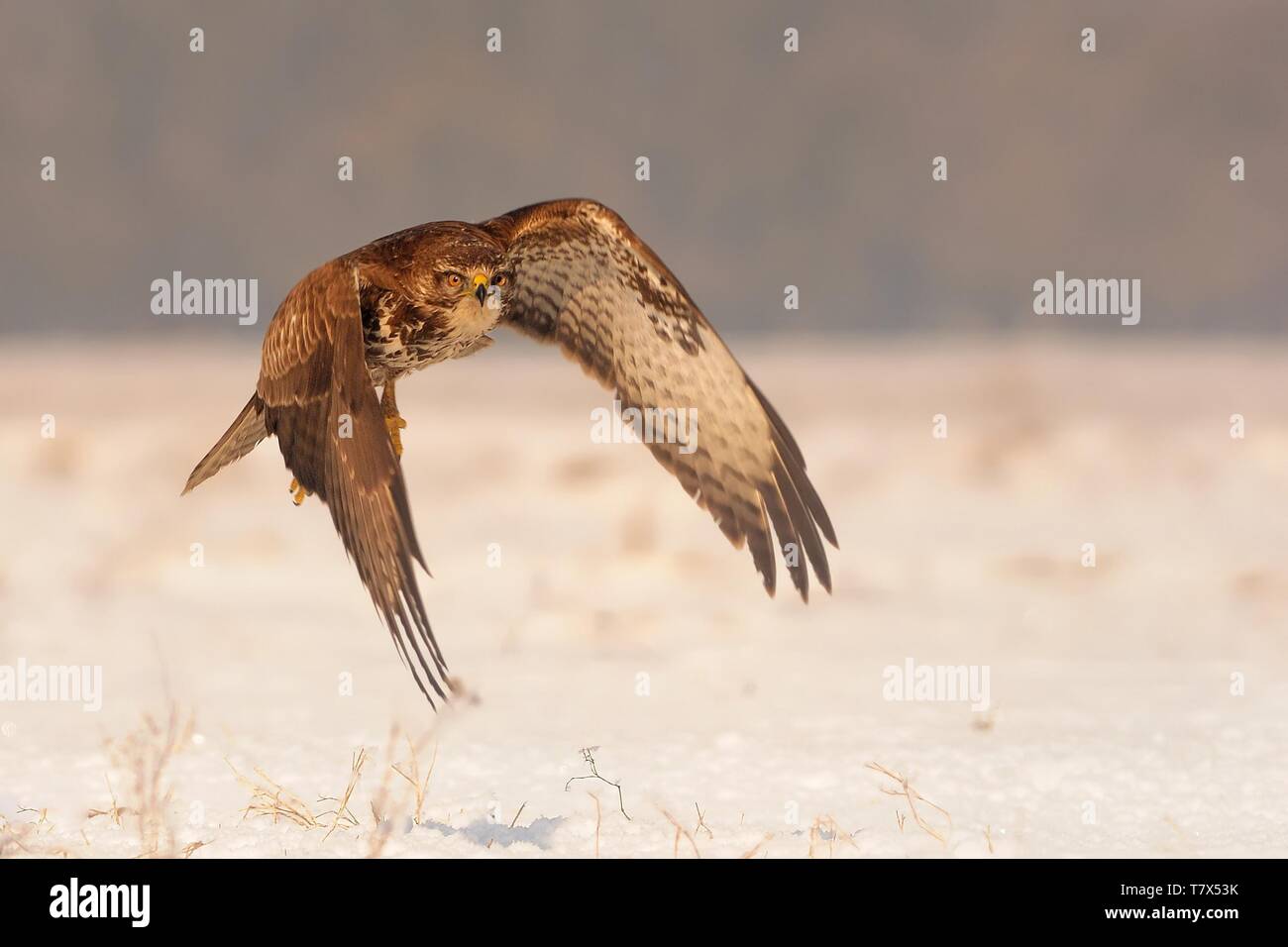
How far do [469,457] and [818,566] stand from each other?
14.1 meters

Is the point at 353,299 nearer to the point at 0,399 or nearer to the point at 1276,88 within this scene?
the point at 0,399

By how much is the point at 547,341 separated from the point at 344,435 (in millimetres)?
2079

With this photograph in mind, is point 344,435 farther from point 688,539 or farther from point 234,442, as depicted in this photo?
point 688,539

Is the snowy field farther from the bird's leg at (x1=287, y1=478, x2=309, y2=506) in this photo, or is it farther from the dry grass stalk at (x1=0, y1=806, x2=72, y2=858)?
the bird's leg at (x1=287, y1=478, x2=309, y2=506)

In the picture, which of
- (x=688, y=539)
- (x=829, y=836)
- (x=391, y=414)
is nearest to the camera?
(x=829, y=836)

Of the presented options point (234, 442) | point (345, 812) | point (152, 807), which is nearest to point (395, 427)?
point (234, 442)

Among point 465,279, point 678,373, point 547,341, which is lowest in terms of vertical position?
point 678,373

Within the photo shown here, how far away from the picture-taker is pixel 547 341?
738cm

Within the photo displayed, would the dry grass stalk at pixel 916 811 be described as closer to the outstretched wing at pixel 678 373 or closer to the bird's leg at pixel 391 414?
the outstretched wing at pixel 678 373

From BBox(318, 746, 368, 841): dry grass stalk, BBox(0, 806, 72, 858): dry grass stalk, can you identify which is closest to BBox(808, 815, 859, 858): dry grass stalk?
BBox(318, 746, 368, 841): dry grass stalk

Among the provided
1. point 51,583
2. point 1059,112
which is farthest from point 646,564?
point 1059,112

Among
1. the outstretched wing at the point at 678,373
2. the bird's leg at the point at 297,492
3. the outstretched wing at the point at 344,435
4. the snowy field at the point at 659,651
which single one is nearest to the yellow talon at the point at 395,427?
the bird's leg at the point at 297,492

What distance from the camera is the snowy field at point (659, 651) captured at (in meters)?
6.65

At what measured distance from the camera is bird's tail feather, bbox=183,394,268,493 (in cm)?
641
